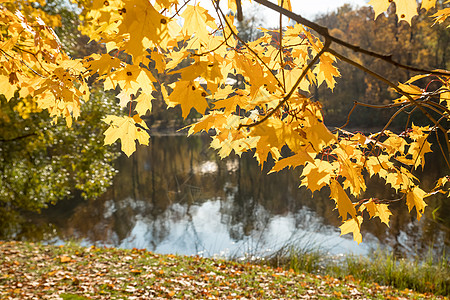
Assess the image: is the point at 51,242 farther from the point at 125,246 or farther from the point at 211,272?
the point at 211,272

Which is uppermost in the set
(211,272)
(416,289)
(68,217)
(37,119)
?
(37,119)

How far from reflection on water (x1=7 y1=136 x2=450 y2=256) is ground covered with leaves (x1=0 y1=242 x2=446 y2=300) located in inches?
76.1

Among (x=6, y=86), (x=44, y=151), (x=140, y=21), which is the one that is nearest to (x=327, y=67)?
(x=140, y=21)

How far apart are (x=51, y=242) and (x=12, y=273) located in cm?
403

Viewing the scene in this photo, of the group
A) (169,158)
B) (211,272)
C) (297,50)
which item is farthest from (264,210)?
(169,158)

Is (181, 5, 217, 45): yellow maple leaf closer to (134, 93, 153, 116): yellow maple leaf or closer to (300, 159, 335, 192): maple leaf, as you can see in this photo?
(134, 93, 153, 116): yellow maple leaf

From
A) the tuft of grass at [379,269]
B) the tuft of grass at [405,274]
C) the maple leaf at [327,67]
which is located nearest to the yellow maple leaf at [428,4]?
the maple leaf at [327,67]

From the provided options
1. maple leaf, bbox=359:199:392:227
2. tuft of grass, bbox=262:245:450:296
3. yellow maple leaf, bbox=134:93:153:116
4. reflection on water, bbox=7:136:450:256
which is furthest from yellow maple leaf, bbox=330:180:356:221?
reflection on water, bbox=7:136:450:256

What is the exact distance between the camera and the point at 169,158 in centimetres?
1909

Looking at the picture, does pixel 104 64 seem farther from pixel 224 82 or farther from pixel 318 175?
pixel 318 175

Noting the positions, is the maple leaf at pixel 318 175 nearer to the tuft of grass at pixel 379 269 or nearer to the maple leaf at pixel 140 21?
the maple leaf at pixel 140 21

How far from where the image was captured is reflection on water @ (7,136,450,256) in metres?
7.48

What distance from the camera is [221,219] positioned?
932 cm

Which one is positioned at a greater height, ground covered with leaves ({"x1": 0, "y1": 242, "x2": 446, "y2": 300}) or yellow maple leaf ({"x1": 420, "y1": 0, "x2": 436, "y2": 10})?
yellow maple leaf ({"x1": 420, "y1": 0, "x2": 436, "y2": 10})
